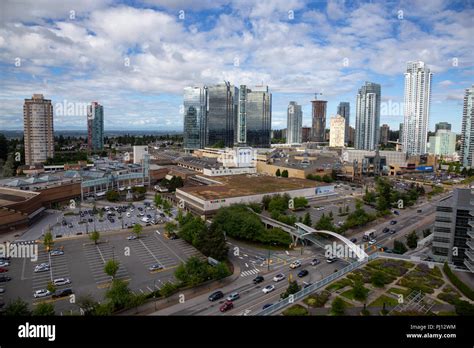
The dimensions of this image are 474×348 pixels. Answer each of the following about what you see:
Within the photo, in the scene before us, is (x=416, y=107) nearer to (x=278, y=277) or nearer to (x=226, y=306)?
(x=278, y=277)

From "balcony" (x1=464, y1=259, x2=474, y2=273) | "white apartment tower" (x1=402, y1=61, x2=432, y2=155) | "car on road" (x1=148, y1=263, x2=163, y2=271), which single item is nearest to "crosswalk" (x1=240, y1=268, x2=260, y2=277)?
"car on road" (x1=148, y1=263, x2=163, y2=271)

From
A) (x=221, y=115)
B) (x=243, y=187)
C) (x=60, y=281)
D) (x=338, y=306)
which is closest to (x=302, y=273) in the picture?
(x=338, y=306)

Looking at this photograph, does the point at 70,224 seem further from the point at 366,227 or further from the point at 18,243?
the point at 366,227

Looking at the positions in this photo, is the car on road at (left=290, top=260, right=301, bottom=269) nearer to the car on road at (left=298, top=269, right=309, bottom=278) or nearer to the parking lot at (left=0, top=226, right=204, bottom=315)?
the car on road at (left=298, top=269, right=309, bottom=278)

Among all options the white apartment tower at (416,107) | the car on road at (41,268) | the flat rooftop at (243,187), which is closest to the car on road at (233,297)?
the car on road at (41,268)

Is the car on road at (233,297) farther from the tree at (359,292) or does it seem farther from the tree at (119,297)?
the tree at (359,292)

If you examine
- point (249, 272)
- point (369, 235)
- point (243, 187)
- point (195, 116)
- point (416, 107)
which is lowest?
point (249, 272)
